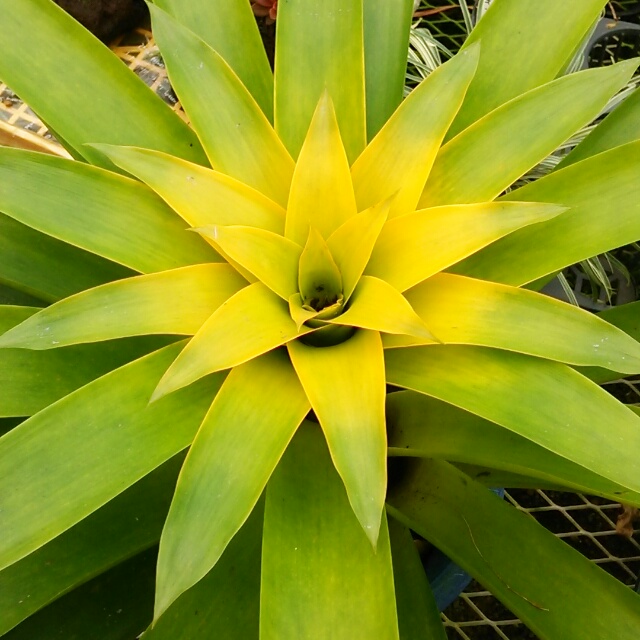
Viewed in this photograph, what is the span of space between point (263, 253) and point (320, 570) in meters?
0.25

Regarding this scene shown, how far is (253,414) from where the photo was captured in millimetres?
471

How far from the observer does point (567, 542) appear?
1097 millimetres

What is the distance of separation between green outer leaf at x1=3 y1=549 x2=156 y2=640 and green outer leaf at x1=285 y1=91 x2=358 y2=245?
390 mm

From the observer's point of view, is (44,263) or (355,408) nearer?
(355,408)

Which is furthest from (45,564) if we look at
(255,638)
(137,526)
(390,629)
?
(390,629)

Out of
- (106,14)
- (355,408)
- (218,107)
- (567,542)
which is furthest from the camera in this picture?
(106,14)

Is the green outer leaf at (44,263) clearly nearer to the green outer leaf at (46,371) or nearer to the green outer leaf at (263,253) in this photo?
the green outer leaf at (46,371)

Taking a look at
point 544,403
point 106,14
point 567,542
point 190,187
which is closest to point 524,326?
point 544,403

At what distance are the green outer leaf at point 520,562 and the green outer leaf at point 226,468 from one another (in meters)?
0.21

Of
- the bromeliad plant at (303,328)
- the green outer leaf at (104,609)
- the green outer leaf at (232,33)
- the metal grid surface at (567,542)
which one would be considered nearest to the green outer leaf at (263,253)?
the bromeliad plant at (303,328)

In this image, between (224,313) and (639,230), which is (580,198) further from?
(224,313)

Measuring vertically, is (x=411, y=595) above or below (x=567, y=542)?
above

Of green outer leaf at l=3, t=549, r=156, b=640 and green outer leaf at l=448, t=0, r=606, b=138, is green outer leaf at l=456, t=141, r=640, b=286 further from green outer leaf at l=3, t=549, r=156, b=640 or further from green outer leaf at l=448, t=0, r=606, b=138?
green outer leaf at l=3, t=549, r=156, b=640

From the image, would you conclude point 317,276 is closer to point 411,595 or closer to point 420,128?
point 420,128
